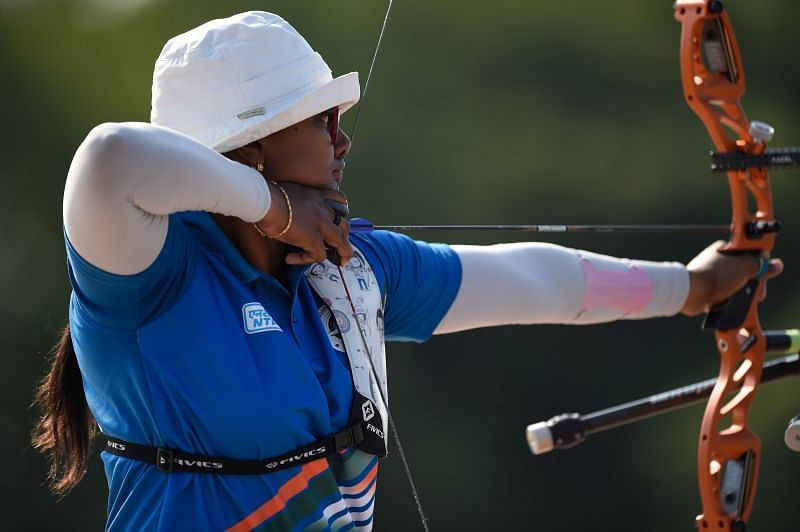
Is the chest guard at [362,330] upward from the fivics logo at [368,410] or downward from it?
upward

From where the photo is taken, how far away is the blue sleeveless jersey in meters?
1.46

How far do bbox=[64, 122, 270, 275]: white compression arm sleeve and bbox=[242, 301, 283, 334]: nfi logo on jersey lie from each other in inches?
7.3

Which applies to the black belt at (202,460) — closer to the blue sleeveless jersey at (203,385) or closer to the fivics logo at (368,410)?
the blue sleeveless jersey at (203,385)

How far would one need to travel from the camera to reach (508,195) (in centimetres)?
379

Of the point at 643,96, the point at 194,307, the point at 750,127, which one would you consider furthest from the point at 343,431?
the point at 643,96

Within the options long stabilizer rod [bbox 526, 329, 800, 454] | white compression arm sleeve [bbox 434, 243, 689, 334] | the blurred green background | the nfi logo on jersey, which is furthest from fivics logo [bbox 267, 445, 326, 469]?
the blurred green background

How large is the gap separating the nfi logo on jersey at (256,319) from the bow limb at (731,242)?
778mm

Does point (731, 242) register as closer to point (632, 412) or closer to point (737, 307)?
point (737, 307)

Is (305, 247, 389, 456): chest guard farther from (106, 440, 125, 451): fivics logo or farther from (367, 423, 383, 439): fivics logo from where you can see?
(106, 440, 125, 451): fivics logo

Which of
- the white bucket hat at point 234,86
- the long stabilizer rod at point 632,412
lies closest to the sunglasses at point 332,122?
the white bucket hat at point 234,86

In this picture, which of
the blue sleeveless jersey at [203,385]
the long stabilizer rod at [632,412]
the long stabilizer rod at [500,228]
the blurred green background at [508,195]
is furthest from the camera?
the blurred green background at [508,195]

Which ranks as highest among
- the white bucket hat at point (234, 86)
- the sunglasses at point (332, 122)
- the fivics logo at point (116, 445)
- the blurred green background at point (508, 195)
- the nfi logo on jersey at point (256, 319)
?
the white bucket hat at point (234, 86)

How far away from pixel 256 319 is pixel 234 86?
13.2 inches

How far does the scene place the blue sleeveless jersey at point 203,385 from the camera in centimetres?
146
